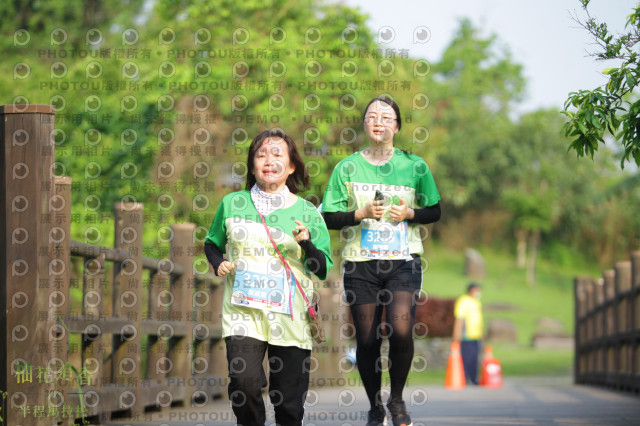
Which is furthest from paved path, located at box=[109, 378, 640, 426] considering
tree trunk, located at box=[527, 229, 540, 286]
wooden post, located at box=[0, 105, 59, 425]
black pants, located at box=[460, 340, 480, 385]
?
tree trunk, located at box=[527, 229, 540, 286]

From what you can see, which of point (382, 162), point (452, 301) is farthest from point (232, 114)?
point (382, 162)

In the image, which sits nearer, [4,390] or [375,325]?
[4,390]

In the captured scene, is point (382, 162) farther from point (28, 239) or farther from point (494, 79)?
point (494, 79)

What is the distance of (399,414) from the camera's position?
6043 mm

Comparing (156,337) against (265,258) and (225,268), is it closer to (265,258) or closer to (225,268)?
(265,258)

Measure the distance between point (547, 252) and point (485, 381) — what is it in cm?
3764

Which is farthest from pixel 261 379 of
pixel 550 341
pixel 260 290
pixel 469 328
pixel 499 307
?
pixel 499 307

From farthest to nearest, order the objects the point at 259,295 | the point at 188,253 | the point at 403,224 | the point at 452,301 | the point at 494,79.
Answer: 1. the point at 494,79
2. the point at 452,301
3. the point at 188,253
4. the point at 403,224
5. the point at 259,295

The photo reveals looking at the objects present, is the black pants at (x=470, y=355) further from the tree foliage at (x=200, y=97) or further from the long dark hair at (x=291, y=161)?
the long dark hair at (x=291, y=161)

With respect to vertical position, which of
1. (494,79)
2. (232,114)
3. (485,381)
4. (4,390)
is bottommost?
(485,381)

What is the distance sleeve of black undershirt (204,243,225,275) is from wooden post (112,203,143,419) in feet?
8.44

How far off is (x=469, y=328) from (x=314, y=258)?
1435cm

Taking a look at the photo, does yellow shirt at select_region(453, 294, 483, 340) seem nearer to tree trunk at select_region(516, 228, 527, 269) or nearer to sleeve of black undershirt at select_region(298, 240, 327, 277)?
sleeve of black undershirt at select_region(298, 240, 327, 277)

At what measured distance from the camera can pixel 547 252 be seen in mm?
54406
